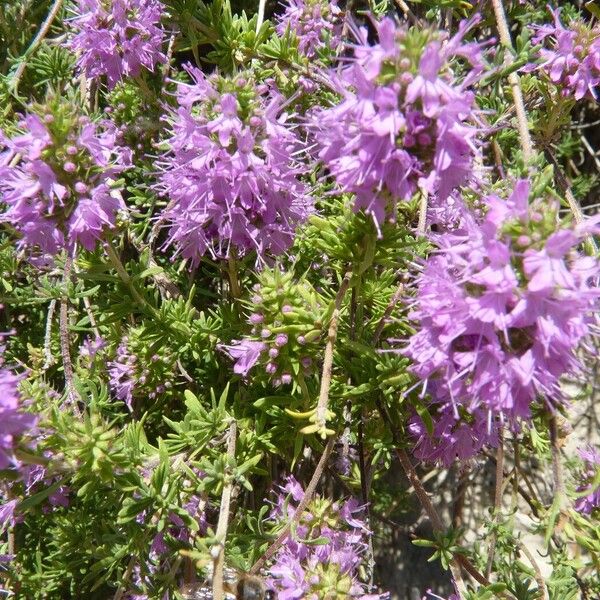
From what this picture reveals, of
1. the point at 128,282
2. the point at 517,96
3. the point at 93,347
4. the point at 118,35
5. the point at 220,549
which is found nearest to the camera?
the point at 220,549

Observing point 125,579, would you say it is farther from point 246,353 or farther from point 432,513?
point 432,513

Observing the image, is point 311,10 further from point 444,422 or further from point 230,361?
point 444,422

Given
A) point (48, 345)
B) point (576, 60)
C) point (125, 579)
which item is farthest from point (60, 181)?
point (576, 60)

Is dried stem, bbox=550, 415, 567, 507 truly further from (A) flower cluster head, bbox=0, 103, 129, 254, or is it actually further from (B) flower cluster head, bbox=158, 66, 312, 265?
(A) flower cluster head, bbox=0, 103, 129, 254

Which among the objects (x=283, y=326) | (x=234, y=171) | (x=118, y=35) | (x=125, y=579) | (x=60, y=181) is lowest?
(x=125, y=579)

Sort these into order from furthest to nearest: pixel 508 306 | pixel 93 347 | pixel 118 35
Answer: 1. pixel 93 347
2. pixel 118 35
3. pixel 508 306

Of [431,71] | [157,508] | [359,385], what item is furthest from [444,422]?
[431,71]
